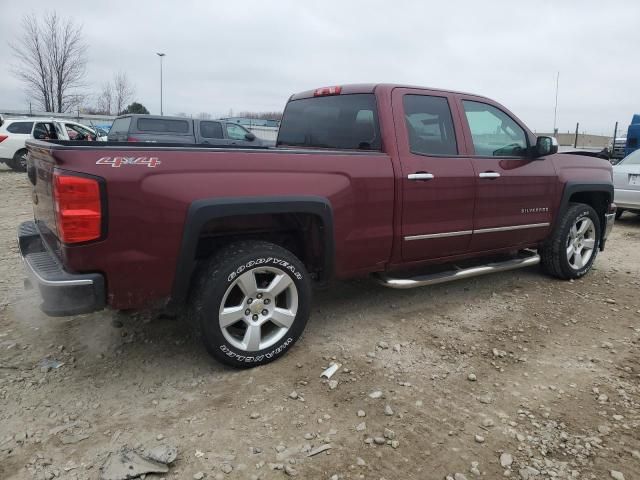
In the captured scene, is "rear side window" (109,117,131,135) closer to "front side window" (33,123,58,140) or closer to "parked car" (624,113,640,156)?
"front side window" (33,123,58,140)

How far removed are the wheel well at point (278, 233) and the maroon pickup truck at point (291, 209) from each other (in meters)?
0.01

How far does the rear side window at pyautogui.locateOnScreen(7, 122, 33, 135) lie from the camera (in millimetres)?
14719

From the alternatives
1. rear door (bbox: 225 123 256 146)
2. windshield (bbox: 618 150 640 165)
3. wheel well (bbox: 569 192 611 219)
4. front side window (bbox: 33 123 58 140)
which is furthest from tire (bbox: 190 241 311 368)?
front side window (bbox: 33 123 58 140)

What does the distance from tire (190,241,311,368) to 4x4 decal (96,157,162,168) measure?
27.7 inches

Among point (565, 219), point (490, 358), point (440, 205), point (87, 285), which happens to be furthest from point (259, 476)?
point (565, 219)

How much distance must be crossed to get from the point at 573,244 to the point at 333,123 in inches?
117

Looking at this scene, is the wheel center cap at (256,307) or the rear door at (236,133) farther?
the rear door at (236,133)

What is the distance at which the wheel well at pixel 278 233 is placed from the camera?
3201mm

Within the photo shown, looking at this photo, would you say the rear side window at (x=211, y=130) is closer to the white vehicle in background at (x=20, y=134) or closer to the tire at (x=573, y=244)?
the white vehicle in background at (x=20, y=134)

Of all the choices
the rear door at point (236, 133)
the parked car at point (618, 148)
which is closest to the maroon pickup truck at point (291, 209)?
the rear door at point (236, 133)

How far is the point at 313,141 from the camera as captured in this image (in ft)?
14.1

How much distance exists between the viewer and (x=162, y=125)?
1381cm

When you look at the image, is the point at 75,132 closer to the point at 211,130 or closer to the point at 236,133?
the point at 211,130

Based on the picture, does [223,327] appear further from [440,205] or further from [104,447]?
[440,205]
